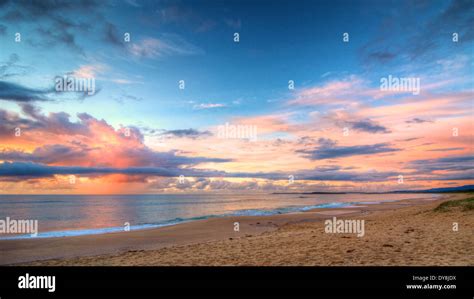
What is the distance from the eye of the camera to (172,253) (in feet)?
48.9

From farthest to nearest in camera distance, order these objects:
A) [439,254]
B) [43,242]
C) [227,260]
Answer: [43,242] → [227,260] → [439,254]

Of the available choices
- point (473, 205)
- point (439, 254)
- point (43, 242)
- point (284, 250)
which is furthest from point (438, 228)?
point (43, 242)
